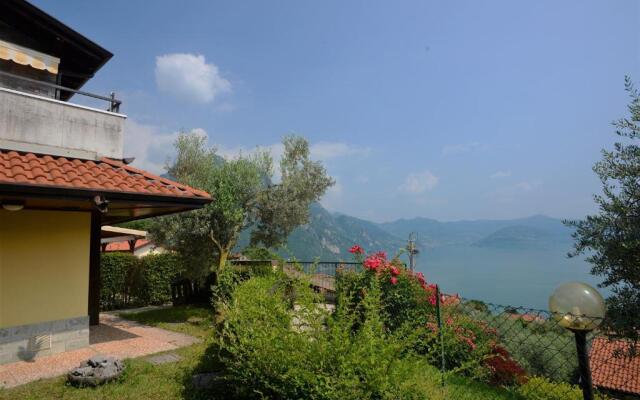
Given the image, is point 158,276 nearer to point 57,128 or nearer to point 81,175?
point 57,128

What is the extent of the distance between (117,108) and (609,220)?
31.6ft

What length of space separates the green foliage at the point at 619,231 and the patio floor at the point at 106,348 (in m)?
7.74

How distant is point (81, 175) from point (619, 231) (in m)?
8.40

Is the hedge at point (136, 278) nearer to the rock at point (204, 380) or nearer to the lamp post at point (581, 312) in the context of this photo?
the rock at point (204, 380)

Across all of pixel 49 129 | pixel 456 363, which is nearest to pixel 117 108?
pixel 49 129

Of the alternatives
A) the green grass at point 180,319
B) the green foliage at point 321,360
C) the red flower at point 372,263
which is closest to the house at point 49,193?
the green grass at point 180,319

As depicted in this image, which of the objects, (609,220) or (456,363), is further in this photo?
(456,363)

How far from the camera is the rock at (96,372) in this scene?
550cm

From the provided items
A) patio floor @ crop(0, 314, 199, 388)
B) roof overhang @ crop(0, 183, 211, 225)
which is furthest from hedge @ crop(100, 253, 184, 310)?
roof overhang @ crop(0, 183, 211, 225)

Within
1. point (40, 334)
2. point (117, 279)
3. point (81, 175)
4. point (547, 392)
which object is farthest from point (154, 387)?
point (117, 279)

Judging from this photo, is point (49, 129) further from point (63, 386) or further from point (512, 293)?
point (512, 293)

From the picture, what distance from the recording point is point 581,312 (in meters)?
3.51

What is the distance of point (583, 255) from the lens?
193 inches

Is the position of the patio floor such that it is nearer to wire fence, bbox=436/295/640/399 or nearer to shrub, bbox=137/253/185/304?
shrub, bbox=137/253/185/304
